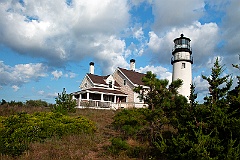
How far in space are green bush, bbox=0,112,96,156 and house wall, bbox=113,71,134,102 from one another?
17689 millimetres

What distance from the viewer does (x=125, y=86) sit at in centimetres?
3036

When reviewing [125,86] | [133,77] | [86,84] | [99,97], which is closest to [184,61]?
[133,77]

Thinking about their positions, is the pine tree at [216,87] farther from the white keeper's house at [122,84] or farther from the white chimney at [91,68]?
the white chimney at [91,68]

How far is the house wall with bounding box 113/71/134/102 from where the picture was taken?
29188 mm

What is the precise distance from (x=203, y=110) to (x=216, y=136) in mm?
801

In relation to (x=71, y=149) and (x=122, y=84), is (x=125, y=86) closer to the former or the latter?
(x=122, y=84)

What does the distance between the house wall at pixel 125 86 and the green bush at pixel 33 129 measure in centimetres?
1769

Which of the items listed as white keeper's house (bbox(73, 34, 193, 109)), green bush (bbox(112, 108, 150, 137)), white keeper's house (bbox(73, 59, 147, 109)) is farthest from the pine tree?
white keeper's house (bbox(73, 59, 147, 109))

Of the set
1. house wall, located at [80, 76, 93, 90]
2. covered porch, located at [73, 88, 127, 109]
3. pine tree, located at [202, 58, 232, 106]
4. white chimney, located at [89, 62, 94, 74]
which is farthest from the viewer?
white chimney, located at [89, 62, 94, 74]

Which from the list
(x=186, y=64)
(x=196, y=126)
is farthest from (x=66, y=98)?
(x=186, y=64)

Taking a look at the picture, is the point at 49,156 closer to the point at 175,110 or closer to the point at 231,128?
the point at 175,110

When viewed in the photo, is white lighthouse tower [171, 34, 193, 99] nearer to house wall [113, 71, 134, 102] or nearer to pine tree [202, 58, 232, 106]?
house wall [113, 71, 134, 102]

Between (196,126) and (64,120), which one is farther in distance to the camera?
(64,120)

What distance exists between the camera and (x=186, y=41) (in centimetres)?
2523
